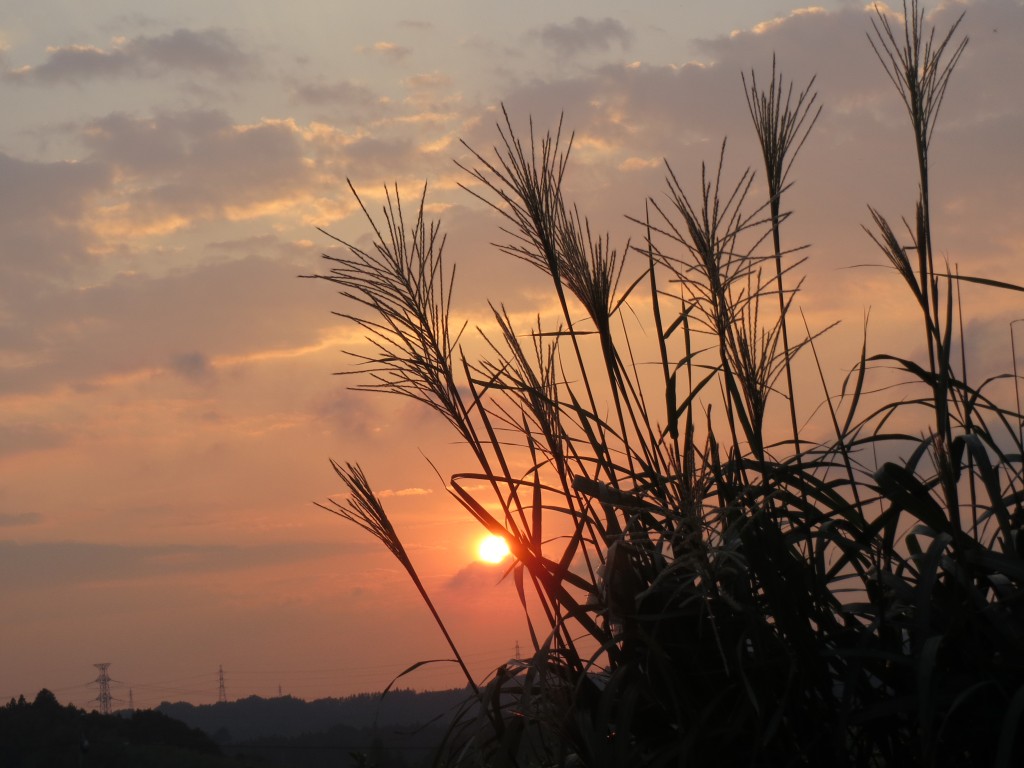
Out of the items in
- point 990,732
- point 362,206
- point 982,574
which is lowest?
point 990,732

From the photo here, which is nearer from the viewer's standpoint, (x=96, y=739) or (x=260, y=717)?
(x=96, y=739)

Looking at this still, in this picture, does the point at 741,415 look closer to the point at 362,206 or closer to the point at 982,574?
the point at 982,574

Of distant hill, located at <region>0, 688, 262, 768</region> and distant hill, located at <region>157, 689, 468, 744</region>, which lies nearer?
distant hill, located at <region>0, 688, 262, 768</region>

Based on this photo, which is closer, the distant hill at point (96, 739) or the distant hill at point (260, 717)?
the distant hill at point (96, 739)

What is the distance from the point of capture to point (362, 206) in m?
2.12

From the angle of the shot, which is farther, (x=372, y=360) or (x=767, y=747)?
(x=372, y=360)

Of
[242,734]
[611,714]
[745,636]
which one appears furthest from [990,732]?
[242,734]

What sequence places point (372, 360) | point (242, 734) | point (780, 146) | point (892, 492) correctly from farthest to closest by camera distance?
point (242, 734) → point (780, 146) → point (372, 360) → point (892, 492)

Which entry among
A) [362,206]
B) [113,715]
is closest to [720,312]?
[362,206]

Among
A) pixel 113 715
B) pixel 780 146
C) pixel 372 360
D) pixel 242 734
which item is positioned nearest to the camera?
pixel 372 360

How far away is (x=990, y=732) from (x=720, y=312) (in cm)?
82

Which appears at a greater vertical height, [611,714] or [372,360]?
[372,360]

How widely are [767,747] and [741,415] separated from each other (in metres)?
0.59

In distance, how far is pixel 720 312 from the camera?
1946 millimetres
